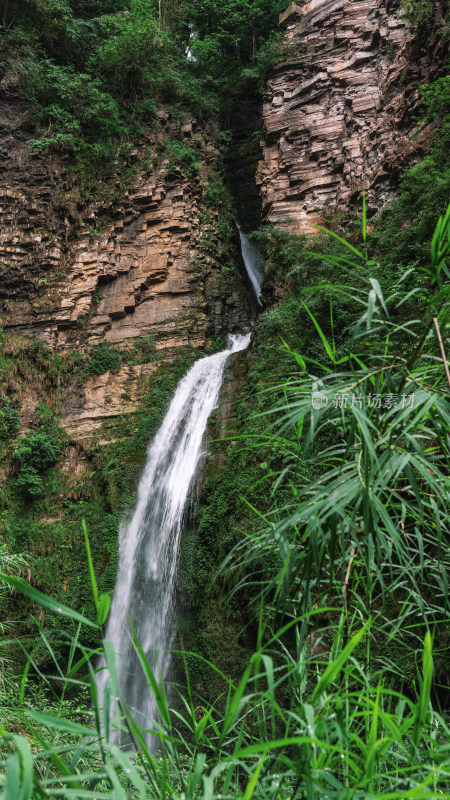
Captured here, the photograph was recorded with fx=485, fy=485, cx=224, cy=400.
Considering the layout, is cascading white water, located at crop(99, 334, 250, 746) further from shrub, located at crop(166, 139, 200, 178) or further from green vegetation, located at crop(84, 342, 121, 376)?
shrub, located at crop(166, 139, 200, 178)

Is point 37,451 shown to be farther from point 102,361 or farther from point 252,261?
point 252,261

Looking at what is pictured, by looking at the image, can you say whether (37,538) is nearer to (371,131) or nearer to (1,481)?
(1,481)

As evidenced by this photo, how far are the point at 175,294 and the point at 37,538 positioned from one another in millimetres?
5868

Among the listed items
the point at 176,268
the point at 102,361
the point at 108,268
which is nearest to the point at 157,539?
the point at 102,361

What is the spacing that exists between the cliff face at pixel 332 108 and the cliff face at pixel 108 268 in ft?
7.39

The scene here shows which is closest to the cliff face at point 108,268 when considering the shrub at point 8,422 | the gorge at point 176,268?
the gorge at point 176,268

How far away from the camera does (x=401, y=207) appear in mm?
6555

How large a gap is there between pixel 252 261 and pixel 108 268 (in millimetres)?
3779

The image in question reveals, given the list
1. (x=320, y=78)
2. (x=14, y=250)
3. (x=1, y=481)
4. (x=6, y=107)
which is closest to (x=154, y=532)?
(x=1, y=481)

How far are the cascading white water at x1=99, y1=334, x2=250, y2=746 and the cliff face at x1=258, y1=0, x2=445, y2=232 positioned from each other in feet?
12.3

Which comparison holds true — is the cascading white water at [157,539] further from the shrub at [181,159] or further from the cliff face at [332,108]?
the shrub at [181,159]

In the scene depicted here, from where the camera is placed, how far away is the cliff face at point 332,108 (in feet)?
27.5

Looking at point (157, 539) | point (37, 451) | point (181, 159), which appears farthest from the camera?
point (181, 159)

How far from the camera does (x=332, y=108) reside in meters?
9.80
